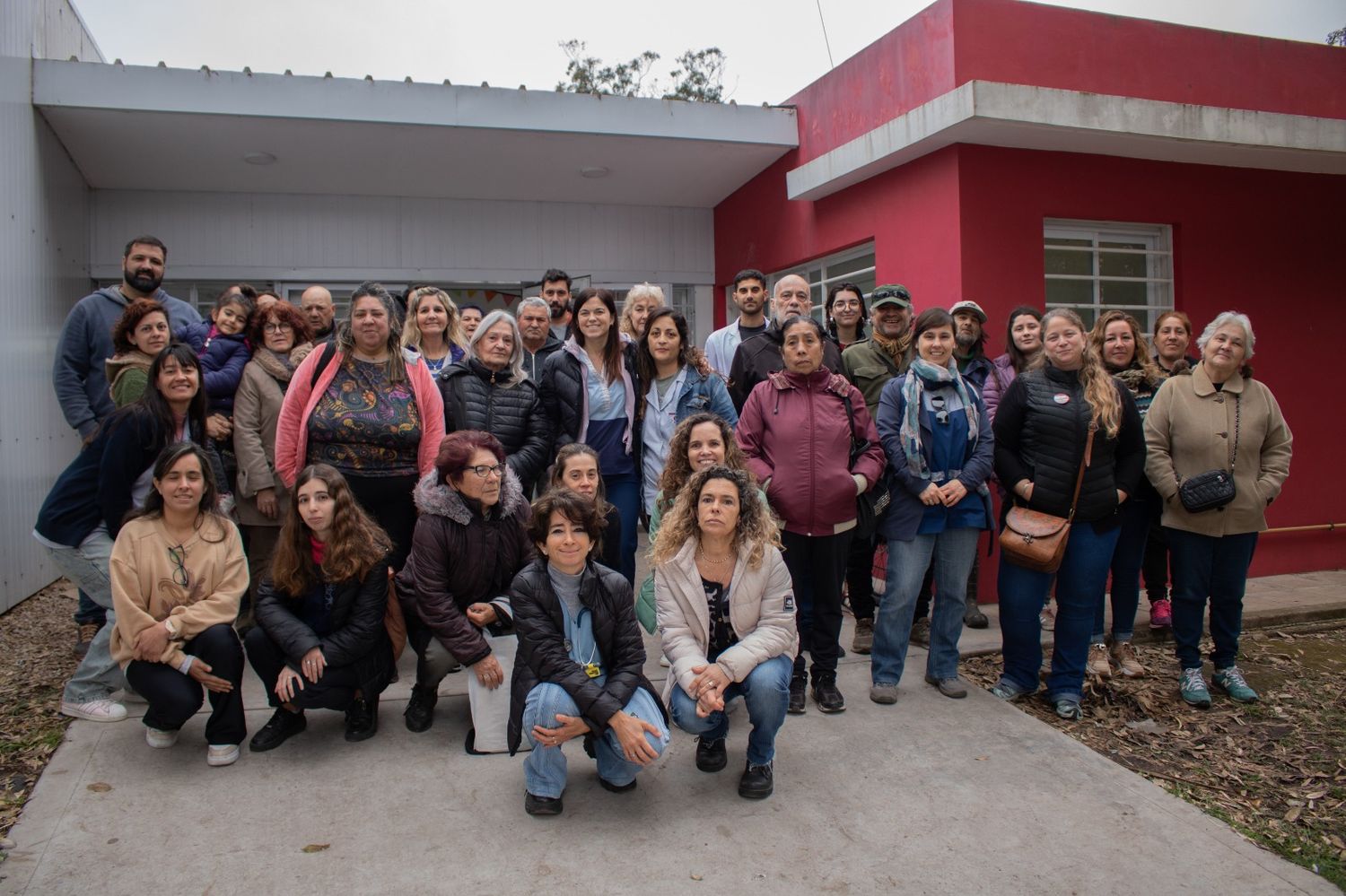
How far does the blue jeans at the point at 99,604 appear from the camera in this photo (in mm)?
3770

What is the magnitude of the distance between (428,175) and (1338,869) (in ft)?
27.3

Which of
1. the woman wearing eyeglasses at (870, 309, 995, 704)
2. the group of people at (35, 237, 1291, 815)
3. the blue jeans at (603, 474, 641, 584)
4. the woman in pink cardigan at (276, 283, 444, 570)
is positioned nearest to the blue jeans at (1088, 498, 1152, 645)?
the group of people at (35, 237, 1291, 815)

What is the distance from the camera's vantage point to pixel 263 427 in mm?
4422

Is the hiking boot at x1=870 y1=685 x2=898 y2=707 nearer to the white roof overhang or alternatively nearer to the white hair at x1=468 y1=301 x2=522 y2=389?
the white hair at x1=468 y1=301 x2=522 y2=389

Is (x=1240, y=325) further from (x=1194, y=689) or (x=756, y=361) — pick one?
(x=756, y=361)

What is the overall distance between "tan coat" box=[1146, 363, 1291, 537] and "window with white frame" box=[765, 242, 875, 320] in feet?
9.28

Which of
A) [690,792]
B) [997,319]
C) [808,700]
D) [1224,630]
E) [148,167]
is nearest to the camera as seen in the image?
[690,792]

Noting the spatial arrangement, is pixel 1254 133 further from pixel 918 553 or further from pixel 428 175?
pixel 428 175

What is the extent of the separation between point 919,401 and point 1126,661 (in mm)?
2024

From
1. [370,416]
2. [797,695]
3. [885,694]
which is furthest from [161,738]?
[885,694]

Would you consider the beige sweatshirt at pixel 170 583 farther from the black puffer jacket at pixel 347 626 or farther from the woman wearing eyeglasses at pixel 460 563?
the woman wearing eyeglasses at pixel 460 563

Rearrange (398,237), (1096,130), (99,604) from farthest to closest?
1. (398,237)
2. (1096,130)
3. (99,604)

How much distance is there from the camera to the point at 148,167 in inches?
314

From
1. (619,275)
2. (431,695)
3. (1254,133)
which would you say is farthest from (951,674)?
(619,275)
